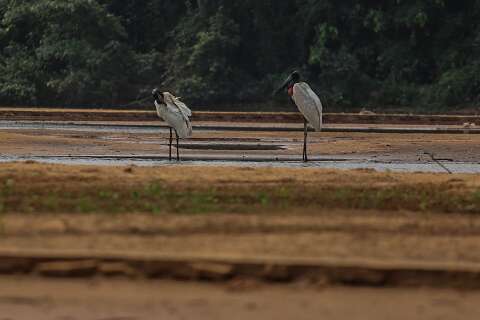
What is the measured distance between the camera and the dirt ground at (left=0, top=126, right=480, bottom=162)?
782 inches

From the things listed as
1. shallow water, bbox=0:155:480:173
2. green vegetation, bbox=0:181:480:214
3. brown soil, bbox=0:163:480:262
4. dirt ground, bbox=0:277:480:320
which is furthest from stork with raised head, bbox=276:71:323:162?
dirt ground, bbox=0:277:480:320

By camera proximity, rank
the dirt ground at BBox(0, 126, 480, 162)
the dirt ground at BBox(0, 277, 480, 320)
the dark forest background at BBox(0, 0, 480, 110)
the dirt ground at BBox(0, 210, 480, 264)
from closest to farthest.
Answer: the dirt ground at BBox(0, 277, 480, 320) < the dirt ground at BBox(0, 210, 480, 264) < the dirt ground at BBox(0, 126, 480, 162) < the dark forest background at BBox(0, 0, 480, 110)

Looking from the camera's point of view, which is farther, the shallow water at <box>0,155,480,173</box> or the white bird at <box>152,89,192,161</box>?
the white bird at <box>152,89,192,161</box>

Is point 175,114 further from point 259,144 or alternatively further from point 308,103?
point 259,144

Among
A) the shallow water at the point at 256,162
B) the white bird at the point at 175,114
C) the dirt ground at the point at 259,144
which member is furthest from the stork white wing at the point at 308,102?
the white bird at the point at 175,114

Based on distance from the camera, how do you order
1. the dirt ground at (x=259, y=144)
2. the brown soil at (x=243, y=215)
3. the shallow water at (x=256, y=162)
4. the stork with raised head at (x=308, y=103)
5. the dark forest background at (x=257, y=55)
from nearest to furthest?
the brown soil at (x=243, y=215)
the shallow water at (x=256, y=162)
the stork with raised head at (x=308, y=103)
the dirt ground at (x=259, y=144)
the dark forest background at (x=257, y=55)

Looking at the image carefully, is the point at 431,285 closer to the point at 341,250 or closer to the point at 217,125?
the point at 341,250

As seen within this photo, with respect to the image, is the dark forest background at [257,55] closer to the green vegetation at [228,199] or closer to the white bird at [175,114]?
the white bird at [175,114]

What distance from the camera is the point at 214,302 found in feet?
23.6

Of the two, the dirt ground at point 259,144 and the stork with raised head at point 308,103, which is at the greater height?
the stork with raised head at point 308,103

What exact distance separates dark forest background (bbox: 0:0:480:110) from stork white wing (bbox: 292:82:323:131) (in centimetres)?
1719

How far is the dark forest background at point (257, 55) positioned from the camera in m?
37.5

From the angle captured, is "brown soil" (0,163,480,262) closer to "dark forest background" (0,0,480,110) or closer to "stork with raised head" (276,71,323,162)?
"stork with raised head" (276,71,323,162)

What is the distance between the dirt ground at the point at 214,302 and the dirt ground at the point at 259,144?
1162 cm
